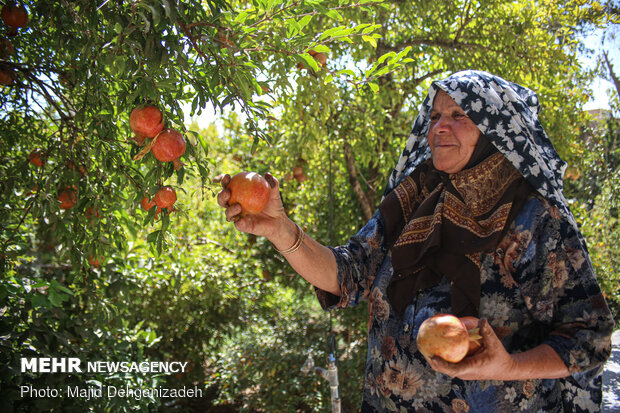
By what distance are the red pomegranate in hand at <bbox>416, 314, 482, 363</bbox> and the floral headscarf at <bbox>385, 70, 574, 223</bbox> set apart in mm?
477

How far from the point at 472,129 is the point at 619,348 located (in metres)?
4.21

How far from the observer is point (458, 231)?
1.40 m

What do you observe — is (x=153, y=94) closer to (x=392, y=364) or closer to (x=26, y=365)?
(x=392, y=364)

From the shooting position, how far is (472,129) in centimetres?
145

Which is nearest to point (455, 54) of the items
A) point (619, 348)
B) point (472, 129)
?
point (472, 129)

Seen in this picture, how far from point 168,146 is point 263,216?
34 cm

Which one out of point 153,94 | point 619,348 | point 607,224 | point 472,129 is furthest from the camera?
point 607,224

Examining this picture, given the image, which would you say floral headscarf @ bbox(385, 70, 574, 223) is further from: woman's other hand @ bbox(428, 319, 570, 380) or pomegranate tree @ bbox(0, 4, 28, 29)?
pomegranate tree @ bbox(0, 4, 28, 29)

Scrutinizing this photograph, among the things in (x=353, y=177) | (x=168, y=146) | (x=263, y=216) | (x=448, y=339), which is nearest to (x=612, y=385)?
(x=353, y=177)

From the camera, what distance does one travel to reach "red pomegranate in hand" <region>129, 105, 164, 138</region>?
4.36 feet

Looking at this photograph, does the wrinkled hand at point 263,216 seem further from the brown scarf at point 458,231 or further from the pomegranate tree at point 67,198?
the pomegranate tree at point 67,198

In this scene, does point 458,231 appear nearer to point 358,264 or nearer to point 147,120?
point 358,264

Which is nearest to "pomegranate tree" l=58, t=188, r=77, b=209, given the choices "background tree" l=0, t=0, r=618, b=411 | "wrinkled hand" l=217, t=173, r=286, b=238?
"background tree" l=0, t=0, r=618, b=411

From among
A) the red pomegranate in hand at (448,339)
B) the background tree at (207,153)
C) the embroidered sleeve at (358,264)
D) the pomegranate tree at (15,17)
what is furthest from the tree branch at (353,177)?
the red pomegranate in hand at (448,339)
